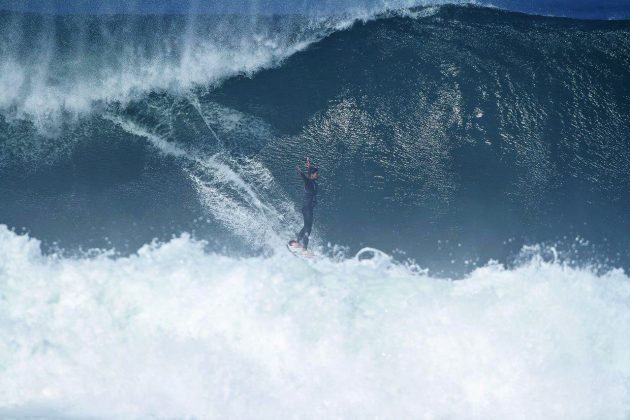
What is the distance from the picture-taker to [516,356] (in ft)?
22.5

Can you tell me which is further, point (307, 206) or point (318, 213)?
point (318, 213)

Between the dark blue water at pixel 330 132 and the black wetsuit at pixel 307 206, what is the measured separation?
0.69ft

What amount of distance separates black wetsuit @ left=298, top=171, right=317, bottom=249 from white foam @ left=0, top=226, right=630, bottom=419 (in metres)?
0.32

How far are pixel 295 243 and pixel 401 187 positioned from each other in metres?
1.68

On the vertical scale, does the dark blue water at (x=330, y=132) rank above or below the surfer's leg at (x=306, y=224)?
above

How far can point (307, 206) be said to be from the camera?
740 centimetres

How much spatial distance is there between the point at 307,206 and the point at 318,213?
569mm

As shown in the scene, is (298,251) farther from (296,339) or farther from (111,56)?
(111,56)

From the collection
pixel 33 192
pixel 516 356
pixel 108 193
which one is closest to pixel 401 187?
pixel 516 356

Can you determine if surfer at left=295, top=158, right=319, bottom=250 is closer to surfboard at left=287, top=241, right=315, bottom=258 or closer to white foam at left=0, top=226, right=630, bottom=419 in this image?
surfboard at left=287, top=241, right=315, bottom=258

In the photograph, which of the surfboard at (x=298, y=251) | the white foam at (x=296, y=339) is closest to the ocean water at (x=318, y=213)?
the white foam at (x=296, y=339)

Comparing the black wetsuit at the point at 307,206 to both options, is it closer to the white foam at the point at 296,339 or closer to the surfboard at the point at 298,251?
the surfboard at the point at 298,251

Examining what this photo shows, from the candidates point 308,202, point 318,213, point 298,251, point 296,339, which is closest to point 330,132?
point 318,213

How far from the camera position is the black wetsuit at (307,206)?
739 cm
